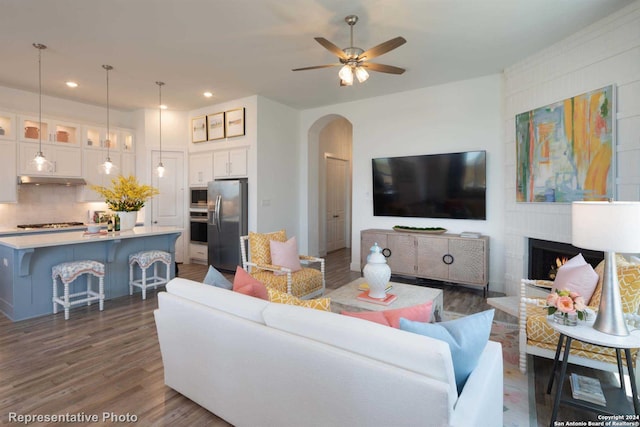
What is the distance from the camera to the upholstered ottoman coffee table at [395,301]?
2.66 metres

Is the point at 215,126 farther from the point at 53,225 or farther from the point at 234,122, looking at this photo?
the point at 53,225

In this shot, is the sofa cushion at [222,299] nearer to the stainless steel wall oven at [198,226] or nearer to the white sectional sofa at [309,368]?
the white sectional sofa at [309,368]

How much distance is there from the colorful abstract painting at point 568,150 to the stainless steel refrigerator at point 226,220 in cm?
407

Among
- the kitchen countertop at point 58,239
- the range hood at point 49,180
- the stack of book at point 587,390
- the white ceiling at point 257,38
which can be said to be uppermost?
the white ceiling at point 257,38

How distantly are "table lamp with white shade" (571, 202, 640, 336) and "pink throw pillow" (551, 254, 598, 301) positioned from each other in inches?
18.7

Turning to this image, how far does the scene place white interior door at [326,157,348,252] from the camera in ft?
24.6

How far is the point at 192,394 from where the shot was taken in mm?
1987

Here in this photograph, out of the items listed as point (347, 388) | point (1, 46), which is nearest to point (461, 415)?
point (347, 388)

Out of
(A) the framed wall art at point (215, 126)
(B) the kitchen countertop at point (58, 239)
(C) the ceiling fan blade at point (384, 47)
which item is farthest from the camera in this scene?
(A) the framed wall art at point (215, 126)

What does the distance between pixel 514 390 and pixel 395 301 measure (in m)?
0.98

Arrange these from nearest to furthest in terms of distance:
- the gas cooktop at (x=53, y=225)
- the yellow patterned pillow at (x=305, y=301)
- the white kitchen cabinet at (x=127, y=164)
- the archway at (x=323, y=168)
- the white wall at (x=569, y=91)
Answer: the yellow patterned pillow at (x=305, y=301)
the white wall at (x=569, y=91)
the gas cooktop at (x=53, y=225)
the white kitchen cabinet at (x=127, y=164)
the archway at (x=323, y=168)

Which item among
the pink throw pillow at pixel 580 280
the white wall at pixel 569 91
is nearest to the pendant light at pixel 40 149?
the pink throw pillow at pixel 580 280

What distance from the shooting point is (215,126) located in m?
5.89

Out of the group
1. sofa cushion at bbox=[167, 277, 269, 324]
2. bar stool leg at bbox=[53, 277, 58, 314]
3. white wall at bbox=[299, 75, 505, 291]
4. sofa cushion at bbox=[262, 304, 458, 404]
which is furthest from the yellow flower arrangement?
sofa cushion at bbox=[262, 304, 458, 404]
